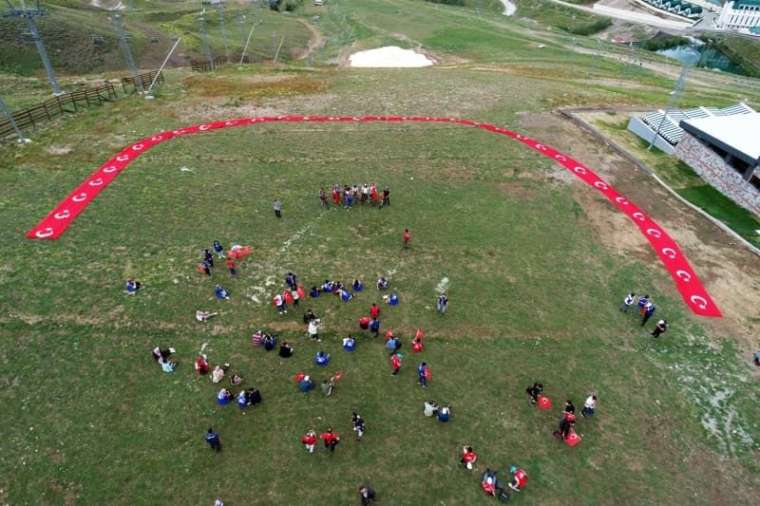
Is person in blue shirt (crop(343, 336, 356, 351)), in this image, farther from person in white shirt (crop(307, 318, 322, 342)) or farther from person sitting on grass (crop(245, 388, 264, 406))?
person sitting on grass (crop(245, 388, 264, 406))

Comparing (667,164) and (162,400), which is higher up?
(667,164)

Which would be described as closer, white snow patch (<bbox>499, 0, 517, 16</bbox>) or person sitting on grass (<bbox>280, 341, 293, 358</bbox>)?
person sitting on grass (<bbox>280, 341, 293, 358</bbox>)

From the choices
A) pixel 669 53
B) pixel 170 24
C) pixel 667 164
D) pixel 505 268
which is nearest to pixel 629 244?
pixel 505 268

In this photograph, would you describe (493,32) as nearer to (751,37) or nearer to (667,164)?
(667,164)

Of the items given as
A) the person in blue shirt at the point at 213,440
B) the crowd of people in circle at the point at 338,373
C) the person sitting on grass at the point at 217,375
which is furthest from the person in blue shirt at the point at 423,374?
the person sitting on grass at the point at 217,375

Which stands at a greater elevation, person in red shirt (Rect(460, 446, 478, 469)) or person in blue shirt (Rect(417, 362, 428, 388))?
person in blue shirt (Rect(417, 362, 428, 388))

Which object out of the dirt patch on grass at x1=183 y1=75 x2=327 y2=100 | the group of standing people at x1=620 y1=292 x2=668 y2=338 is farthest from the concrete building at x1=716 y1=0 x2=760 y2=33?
the group of standing people at x1=620 y1=292 x2=668 y2=338
